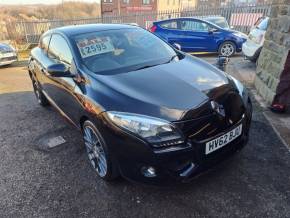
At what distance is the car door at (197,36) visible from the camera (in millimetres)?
9625

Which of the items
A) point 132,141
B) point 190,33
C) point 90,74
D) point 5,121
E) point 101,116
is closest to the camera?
point 132,141

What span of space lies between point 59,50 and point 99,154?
1.77 m

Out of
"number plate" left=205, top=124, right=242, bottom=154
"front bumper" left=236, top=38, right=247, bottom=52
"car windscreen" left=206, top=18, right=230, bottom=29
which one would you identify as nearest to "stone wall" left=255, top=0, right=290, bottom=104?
"number plate" left=205, top=124, right=242, bottom=154

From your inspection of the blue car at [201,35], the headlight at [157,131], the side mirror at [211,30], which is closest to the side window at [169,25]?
the blue car at [201,35]

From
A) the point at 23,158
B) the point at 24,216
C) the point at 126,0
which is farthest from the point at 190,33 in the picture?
the point at 126,0

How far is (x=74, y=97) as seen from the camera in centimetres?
302

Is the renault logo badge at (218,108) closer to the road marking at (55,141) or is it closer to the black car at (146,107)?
the black car at (146,107)

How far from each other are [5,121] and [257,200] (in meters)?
4.30

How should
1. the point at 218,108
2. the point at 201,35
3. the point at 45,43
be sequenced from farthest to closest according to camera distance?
the point at 201,35
the point at 45,43
the point at 218,108

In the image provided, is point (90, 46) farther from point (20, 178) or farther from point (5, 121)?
point (5, 121)

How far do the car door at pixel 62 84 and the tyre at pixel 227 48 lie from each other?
7.17 meters

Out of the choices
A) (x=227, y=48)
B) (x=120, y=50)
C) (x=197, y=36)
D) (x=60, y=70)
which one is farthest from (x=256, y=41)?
(x=60, y=70)

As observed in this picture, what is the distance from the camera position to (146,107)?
7.39ft

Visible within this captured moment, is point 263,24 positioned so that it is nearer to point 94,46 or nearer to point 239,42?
point 239,42
